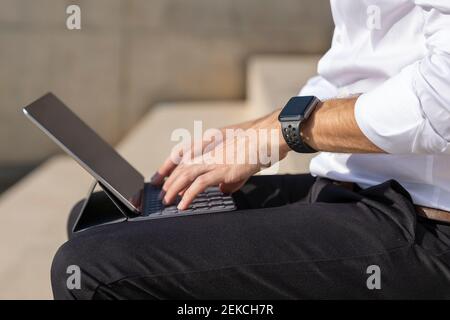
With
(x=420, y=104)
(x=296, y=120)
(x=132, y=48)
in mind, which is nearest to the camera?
(x=420, y=104)

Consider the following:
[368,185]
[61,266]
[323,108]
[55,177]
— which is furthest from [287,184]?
[55,177]

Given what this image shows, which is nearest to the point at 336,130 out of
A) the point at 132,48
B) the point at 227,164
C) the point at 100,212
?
the point at 227,164

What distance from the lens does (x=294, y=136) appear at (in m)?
1.10

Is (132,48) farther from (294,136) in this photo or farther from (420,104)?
(420,104)

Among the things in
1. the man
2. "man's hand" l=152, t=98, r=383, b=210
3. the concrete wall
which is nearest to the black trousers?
the man

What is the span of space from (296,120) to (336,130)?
72mm

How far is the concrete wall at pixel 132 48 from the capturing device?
388 cm

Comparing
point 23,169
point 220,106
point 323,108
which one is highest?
point 323,108

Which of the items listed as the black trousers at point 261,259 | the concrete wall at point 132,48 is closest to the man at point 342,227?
the black trousers at point 261,259

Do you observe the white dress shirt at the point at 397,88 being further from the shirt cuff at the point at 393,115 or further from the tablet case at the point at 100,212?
the tablet case at the point at 100,212

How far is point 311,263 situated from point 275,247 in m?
0.06

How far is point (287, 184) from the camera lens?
4.63 ft

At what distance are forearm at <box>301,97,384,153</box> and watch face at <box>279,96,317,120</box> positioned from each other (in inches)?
0.6

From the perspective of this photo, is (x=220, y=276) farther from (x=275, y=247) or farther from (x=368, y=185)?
(x=368, y=185)
